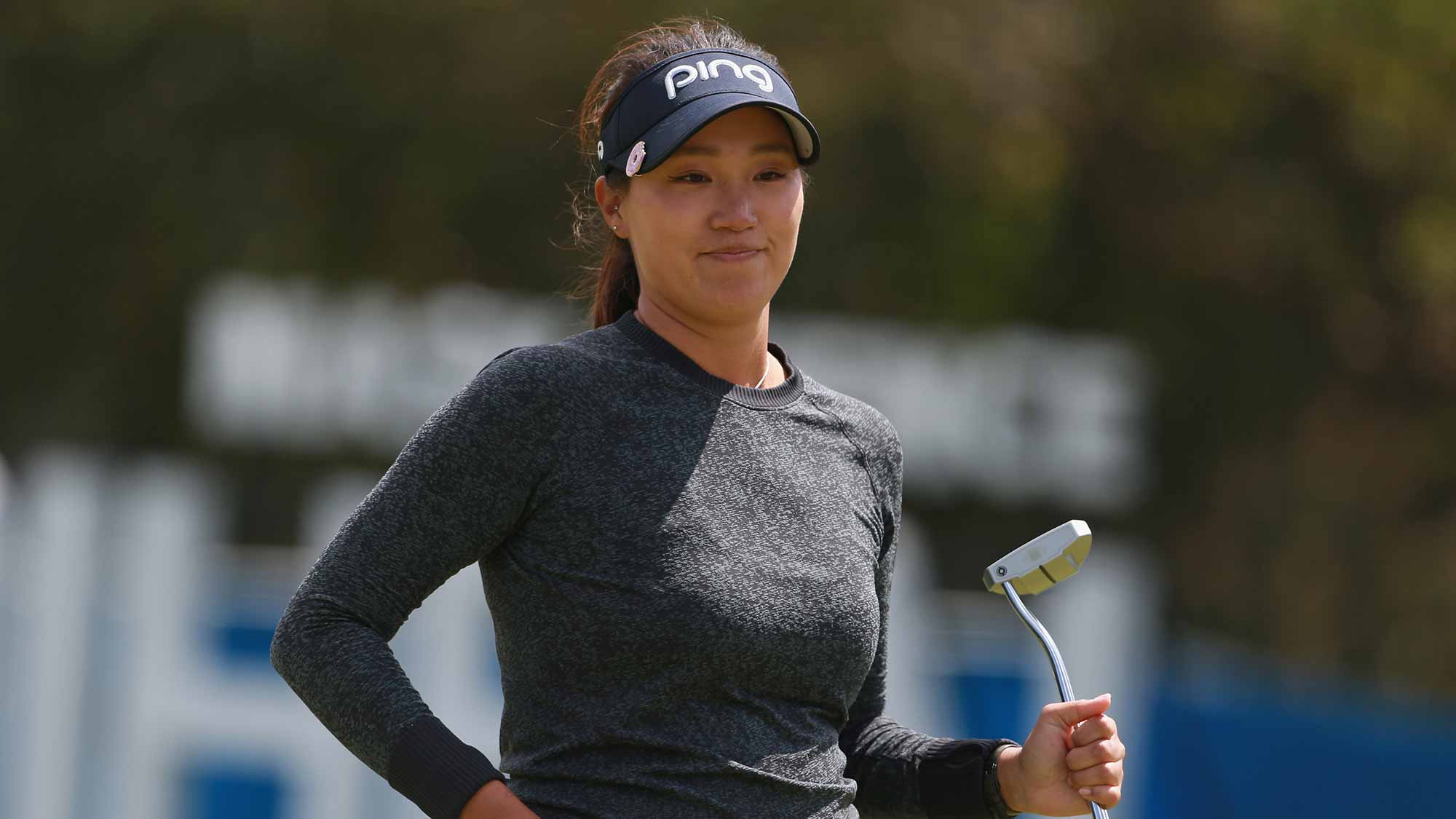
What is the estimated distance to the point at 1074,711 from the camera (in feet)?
5.01

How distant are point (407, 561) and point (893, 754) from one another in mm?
525

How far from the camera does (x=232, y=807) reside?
497cm

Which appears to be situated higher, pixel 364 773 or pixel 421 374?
pixel 421 374

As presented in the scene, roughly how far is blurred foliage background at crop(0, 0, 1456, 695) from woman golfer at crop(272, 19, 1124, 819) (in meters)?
3.82

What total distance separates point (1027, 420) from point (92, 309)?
3018 millimetres

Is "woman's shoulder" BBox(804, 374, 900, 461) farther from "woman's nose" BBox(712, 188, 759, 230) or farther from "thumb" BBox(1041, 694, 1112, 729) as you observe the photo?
"thumb" BBox(1041, 694, 1112, 729)

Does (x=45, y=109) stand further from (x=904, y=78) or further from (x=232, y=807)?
(x=904, y=78)

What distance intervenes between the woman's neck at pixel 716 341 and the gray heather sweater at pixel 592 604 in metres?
0.08

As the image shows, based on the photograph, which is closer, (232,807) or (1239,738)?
(232,807)

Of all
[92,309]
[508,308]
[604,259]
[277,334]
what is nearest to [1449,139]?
[508,308]

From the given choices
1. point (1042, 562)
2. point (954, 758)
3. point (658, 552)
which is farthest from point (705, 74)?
point (954, 758)

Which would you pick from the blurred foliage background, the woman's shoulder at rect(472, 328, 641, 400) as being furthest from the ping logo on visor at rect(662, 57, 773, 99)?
the blurred foliage background

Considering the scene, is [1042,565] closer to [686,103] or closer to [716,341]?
[716,341]

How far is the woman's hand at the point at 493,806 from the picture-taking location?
1305 mm
